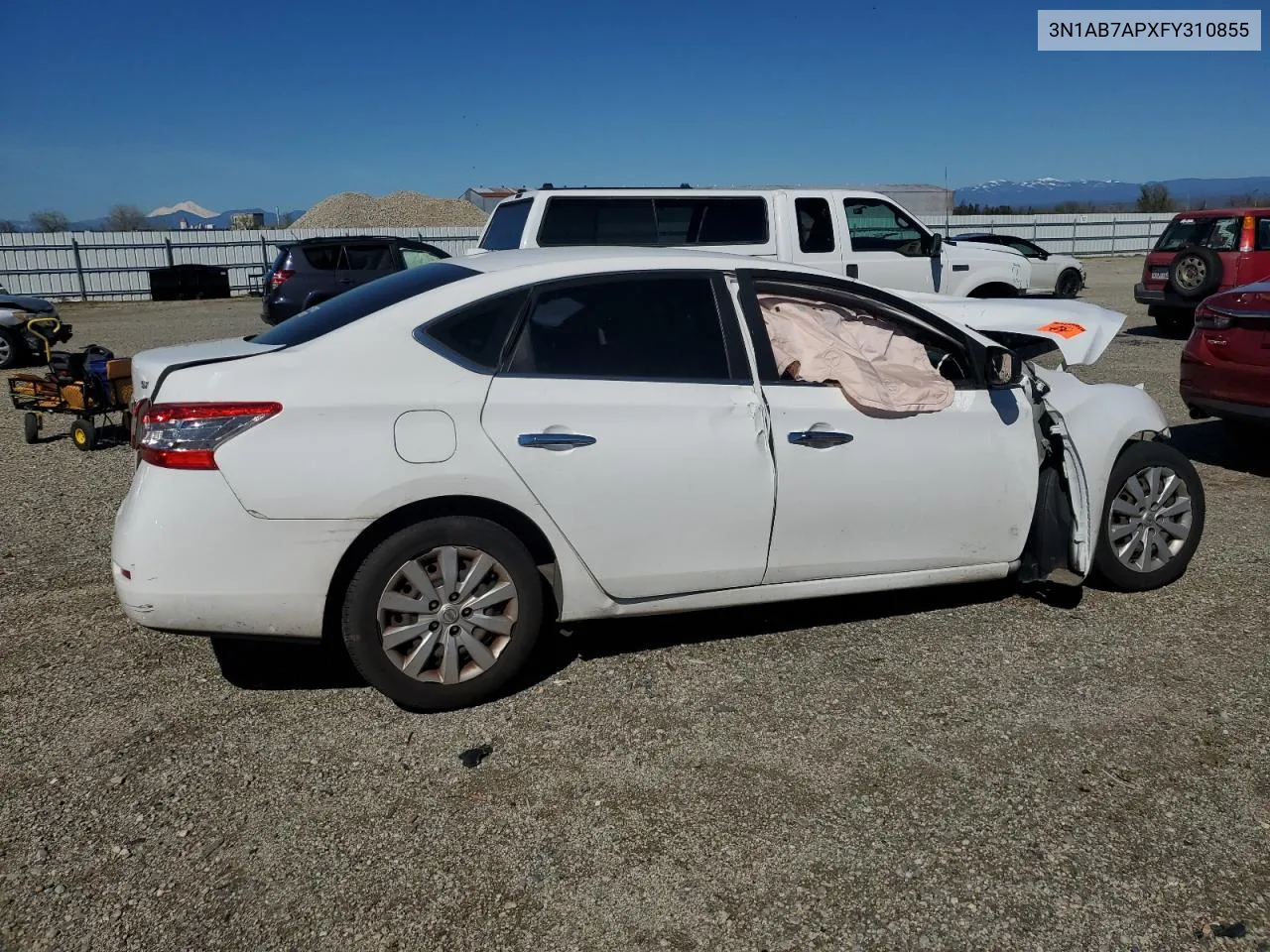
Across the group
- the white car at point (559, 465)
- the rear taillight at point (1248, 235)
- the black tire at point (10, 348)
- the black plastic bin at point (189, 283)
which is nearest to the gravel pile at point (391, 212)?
the black plastic bin at point (189, 283)

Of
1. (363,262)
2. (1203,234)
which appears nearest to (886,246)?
(1203,234)

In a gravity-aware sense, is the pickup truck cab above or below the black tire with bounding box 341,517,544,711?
above

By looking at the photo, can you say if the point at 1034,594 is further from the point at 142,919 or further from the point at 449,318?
the point at 142,919

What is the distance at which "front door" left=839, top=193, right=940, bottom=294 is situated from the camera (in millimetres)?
10547

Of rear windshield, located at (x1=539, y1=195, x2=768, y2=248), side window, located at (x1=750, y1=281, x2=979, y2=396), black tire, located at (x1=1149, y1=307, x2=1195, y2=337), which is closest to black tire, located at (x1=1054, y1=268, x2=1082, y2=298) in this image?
black tire, located at (x1=1149, y1=307, x2=1195, y2=337)

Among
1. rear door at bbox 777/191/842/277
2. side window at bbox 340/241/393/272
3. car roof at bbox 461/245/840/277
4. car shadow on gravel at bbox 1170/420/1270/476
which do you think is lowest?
car shadow on gravel at bbox 1170/420/1270/476

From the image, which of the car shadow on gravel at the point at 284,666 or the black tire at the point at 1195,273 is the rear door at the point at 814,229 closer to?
the black tire at the point at 1195,273

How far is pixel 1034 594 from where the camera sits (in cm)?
491

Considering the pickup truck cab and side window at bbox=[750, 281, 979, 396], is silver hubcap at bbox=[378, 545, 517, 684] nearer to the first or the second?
side window at bbox=[750, 281, 979, 396]

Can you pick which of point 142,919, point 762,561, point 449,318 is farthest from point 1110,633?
point 142,919

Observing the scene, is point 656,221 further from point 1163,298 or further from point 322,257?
point 322,257

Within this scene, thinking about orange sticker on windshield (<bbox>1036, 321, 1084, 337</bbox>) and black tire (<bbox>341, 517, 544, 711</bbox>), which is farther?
orange sticker on windshield (<bbox>1036, 321, 1084, 337</bbox>)

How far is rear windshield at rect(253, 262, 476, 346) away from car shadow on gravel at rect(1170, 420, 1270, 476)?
18.5 ft

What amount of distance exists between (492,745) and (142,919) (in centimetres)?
119
